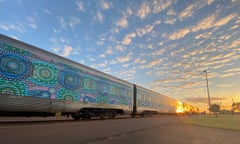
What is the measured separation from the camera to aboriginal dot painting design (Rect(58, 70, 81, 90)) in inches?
408

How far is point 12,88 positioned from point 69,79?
3.59 metres

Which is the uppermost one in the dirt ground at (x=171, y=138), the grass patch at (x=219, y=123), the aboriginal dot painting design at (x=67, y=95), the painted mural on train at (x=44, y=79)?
the painted mural on train at (x=44, y=79)

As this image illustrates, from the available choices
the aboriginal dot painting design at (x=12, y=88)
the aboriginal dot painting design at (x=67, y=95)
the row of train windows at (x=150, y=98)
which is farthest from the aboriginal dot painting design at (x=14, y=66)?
the row of train windows at (x=150, y=98)

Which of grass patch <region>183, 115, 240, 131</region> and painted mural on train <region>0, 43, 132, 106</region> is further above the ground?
painted mural on train <region>0, 43, 132, 106</region>

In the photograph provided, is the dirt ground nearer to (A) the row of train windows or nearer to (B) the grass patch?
(B) the grass patch

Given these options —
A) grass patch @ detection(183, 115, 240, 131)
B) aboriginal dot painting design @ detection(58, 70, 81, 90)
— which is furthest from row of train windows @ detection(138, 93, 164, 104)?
aboriginal dot painting design @ detection(58, 70, 81, 90)

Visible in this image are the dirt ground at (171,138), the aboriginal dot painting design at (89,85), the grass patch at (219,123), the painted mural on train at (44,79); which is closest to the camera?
the dirt ground at (171,138)

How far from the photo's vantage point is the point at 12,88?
7699 millimetres

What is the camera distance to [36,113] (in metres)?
9.18

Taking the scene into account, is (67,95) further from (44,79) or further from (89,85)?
(89,85)

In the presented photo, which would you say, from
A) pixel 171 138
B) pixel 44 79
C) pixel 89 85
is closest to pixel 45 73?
pixel 44 79

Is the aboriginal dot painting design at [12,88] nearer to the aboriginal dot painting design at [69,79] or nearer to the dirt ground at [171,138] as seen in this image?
the aboriginal dot painting design at [69,79]

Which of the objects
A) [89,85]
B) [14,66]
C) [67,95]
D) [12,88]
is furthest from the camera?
[89,85]

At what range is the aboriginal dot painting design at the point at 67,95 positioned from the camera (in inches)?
399
